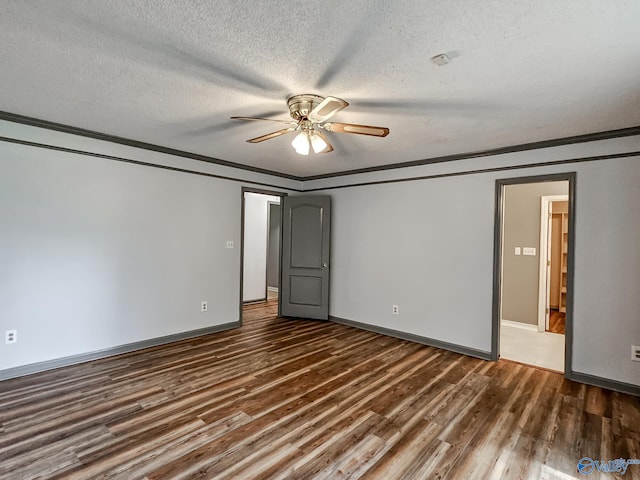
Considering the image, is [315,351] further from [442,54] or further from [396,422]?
[442,54]

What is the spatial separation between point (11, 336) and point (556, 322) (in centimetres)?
728

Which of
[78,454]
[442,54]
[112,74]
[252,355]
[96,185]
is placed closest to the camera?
[442,54]

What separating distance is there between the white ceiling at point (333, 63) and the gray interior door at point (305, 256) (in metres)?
2.26

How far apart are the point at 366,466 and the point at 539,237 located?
4.50 meters

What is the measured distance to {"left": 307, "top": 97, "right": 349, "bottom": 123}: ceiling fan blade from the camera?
206 cm

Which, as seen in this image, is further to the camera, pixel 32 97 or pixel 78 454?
pixel 32 97

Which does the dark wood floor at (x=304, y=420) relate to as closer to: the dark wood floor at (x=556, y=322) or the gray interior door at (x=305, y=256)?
the gray interior door at (x=305, y=256)

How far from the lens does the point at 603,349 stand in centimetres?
305

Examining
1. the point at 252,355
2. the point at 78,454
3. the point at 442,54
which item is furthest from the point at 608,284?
the point at 78,454

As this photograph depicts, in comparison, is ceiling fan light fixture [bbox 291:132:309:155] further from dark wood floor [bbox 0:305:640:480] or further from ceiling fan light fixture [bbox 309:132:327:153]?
dark wood floor [bbox 0:305:640:480]

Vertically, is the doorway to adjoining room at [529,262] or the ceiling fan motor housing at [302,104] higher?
the ceiling fan motor housing at [302,104]

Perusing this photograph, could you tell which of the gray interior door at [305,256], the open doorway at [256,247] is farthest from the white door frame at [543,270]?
the open doorway at [256,247]

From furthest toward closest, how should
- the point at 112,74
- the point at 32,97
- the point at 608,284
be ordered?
the point at 608,284 < the point at 32,97 < the point at 112,74

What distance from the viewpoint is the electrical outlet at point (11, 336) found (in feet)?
9.64
